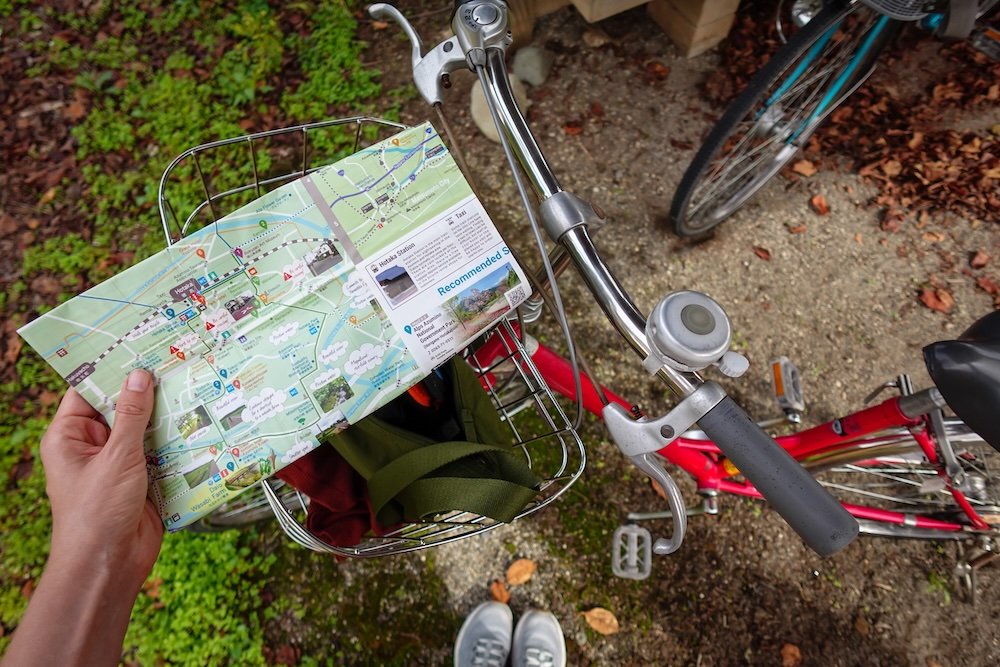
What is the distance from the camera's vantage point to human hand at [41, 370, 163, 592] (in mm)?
1029

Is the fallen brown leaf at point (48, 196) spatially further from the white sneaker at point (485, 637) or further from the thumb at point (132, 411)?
the white sneaker at point (485, 637)

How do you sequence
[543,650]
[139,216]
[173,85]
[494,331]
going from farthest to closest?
[173,85]
[139,216]
[543,650]
[494,331]

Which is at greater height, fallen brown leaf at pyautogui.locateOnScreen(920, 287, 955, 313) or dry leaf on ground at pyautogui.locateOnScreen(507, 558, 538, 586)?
dry leaf on ground at pyautogui.locateOnScreen(507, 558, 538, 586)

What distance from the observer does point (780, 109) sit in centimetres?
230

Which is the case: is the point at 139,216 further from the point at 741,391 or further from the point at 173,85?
the point at 741,391

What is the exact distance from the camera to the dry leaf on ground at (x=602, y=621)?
2086mm

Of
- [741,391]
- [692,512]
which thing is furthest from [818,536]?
[741,391]

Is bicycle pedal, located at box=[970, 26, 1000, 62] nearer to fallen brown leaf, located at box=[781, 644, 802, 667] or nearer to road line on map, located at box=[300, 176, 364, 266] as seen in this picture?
fallen brown leaf, located at box=[781, 644, 802, 667]

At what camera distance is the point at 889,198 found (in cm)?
264

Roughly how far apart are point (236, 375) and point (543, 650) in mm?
1573

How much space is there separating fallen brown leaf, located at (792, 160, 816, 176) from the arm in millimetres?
2930

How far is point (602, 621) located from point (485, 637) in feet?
1.51

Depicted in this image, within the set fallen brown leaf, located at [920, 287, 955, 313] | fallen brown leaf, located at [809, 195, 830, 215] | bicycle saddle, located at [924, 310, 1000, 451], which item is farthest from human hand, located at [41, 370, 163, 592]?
fallen brown leaf, located at [920, 287, 955, 313]

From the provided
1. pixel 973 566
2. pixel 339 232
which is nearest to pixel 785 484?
pixel 339 232
